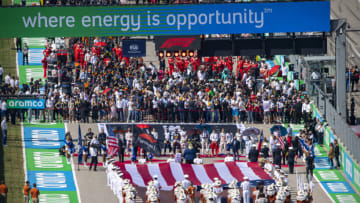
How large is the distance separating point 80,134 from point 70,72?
11162 millimetres

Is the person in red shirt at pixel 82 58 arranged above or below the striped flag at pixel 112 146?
above

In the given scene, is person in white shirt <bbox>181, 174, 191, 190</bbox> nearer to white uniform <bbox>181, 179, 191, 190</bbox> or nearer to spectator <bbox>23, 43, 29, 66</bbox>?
white uniform <bbox>181, 179, 191, 190</bbox>

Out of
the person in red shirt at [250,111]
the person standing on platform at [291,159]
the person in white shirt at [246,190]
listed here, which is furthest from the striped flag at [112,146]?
the person in red shirt at [250,111]

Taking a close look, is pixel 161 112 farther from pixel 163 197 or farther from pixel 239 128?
pixel 163 197

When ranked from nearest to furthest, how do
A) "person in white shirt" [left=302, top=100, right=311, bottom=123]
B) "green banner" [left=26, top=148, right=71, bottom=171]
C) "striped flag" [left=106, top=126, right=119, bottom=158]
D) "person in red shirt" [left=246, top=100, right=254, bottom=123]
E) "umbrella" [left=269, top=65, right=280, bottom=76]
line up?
"striped flag" [left=106, top=126, right=119, bottom=158] → "green banner" [left=26, top=148, right=71, bottom=171] → "person in white shirt" [left=302, top=100, right=311, bottom=123] → "person in red shirt" [left=246, top=100, right=254, bottom=123] → "umbrella" [left=269, top=65, right=280, bottom=76]

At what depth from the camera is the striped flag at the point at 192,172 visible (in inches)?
1694

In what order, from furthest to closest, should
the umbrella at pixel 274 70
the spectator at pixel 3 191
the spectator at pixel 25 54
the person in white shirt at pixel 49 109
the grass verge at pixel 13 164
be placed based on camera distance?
1. the spectator at pixel 25 54
2. the umbrella at pixel 274 70
3. the person in white shirt at pixel 49 109
4. the grass verge at pixel 13 164
5. the spectator at pixel 3 191

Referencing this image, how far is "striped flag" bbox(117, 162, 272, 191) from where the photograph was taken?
141ft

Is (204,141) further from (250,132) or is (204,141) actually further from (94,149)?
(94,149)

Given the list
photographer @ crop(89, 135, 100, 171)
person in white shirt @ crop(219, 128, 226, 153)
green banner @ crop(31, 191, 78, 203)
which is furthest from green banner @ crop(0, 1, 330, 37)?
person in white shirt @ crop(219, 128, 226, 153)

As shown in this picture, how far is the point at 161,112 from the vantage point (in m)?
53.5

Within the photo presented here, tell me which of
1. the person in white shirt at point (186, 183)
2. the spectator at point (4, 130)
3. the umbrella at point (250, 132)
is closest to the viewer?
the person in white shirt at point (186, 183)

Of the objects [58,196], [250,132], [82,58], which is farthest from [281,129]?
[82,58]

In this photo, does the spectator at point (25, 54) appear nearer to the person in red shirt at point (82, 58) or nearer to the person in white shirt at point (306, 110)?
the person in red shirt at point (82, 58)
